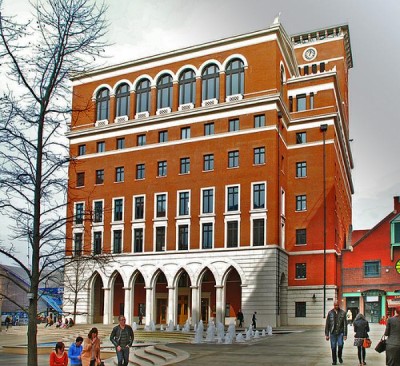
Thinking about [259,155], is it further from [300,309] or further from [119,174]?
[119,174]

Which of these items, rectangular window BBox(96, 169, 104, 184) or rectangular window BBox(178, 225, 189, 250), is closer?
rectangular window BBox(178, 225, 189, 250)

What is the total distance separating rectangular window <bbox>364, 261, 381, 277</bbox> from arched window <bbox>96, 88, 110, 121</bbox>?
106 ft

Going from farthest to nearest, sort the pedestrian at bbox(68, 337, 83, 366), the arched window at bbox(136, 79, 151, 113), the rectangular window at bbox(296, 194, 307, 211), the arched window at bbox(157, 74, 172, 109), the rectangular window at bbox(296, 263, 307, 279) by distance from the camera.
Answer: the arched window at bbox(136, 79, 151, 113) < the arched window at bbox(157, 74, 172, 109) < the rectangular window at bbox(296, 194, 307, 211) < the rectangular window at bbox(296, 263, 307, 279) < the pedestrian at bbox(68, 337, 83, 366)

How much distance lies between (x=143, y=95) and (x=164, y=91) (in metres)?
2.75

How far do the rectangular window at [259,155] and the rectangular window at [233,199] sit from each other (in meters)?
3.14

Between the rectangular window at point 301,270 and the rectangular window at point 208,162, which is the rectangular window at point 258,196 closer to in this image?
the rectangular window at point 208,162

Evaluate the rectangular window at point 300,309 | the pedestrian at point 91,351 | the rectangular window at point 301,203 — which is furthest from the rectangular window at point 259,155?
the pedestrian at point 91,351

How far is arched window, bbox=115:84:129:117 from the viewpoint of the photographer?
67312 millimetres

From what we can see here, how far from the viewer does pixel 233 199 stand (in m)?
58.5

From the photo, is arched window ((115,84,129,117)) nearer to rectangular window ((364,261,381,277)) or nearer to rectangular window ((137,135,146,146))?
rectangular window ((137,135,146,146))

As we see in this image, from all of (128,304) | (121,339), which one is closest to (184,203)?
(128,304)

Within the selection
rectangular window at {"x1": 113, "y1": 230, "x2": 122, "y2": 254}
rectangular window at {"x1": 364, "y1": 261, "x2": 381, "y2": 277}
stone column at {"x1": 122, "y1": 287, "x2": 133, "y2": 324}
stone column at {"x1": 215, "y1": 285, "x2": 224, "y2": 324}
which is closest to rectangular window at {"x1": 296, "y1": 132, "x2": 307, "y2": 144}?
rectangular window at {"x1": 364, "y1": 261, "x2": 381, "y2": 277}

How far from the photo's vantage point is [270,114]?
57.7 m

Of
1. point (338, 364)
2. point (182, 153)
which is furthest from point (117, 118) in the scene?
point (338, 364)
